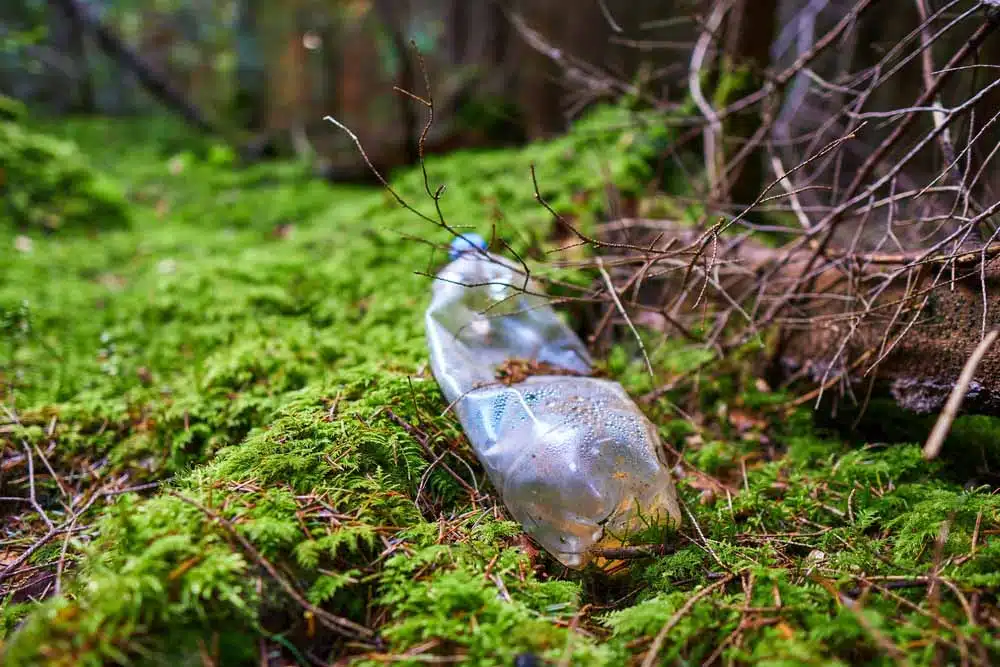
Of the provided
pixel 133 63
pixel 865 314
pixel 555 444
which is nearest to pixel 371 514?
pixel 555 444

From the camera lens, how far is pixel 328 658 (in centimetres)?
149

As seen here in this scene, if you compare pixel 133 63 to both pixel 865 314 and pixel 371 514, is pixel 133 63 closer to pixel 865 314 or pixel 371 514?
pixel 371 514

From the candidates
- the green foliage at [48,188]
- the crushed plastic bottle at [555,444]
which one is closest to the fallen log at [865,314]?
the crushed plastic bottle at [555,444]

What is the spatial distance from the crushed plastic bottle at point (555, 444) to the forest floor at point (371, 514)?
0.10 m

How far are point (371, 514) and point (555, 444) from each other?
1.94ft

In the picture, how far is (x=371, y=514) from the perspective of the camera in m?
1.77

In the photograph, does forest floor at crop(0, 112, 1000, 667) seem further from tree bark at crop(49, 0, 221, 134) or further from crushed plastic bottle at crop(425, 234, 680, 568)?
tree bark at crop(49, 0, 221, 134)

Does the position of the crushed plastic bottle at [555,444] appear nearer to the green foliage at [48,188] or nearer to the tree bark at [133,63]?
the green foliage at [48,188]

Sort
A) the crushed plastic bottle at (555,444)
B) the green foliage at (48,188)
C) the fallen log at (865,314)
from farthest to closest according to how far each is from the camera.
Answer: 1. the green foliage at (48,188)
2. the fallen log at (865,314)
3. the crushed plastic bottle at (555,444)

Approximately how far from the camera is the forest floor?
4.62 feet

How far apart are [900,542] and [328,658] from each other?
161 centimetres

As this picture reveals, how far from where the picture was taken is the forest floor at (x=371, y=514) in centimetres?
141

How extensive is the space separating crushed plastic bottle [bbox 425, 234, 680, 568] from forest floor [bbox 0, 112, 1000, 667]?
0.32 ft

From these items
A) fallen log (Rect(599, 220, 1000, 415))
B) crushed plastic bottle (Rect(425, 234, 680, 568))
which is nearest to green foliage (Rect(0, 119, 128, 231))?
crushed plastic bottle (Rect(425, 234, 680, 568))
